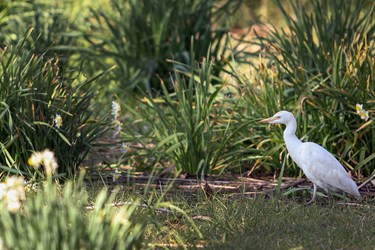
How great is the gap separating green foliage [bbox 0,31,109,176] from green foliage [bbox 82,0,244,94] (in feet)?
9.08

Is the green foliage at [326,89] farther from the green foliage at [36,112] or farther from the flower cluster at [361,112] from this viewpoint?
the green foliage at [36,112]

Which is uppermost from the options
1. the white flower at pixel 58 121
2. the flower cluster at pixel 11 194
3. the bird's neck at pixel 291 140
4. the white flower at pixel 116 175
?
the flower cluster at pixel 11 194

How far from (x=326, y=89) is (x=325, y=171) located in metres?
0.84

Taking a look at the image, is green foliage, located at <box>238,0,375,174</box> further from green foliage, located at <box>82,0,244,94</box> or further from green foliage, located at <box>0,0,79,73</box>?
green foliage, located at <box>0,0,79,73</box>

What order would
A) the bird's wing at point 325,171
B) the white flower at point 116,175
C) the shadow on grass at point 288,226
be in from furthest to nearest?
the white flower at point 116,175
the bird's wing at point 325,171
the shadow on grass at point 288,226

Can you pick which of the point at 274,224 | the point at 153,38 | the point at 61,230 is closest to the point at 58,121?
the point at 274,224

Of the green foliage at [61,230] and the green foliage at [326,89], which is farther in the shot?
the green foliage at [326,89]

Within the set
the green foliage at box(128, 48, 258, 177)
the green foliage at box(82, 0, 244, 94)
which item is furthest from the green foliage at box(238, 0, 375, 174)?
the green foliage at box(82, 0, 244, 94)

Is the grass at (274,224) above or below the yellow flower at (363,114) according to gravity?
below

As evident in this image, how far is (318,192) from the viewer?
17.5 feet

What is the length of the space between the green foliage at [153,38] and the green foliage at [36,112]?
2.77 metres

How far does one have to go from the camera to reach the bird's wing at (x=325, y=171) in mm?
5098

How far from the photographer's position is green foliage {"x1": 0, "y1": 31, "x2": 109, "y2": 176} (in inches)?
209

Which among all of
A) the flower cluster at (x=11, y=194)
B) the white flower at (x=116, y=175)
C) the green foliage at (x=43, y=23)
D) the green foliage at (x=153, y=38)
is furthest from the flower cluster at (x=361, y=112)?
the green foliage at (x=43, y=23)
